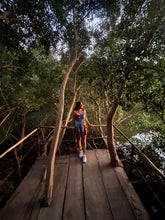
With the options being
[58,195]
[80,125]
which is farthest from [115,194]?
[80,125]

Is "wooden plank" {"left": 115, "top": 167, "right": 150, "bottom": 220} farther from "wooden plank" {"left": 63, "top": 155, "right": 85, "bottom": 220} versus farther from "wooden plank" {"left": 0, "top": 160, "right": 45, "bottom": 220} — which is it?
"wooden plank" {"left": 0, "top": 160, "right": 45, "bottom": 220}

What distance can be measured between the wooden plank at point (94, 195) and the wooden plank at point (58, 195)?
0.48 m

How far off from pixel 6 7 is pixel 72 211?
219 inches

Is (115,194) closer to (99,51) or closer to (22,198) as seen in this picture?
(22,198)

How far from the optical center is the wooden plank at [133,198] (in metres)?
1.72

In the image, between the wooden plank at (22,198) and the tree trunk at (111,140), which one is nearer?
the wooden plank at (22,198)

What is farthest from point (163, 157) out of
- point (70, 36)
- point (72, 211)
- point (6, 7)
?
point (6, 7)

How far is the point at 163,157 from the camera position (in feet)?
21.7

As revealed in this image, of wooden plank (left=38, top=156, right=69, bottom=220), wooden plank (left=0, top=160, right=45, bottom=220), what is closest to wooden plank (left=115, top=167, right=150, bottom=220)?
wooden plank (left=38, top=156, right=69, bottom=220)

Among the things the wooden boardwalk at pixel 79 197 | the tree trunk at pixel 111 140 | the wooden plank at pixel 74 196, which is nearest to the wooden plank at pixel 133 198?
the wooden boardwalk at pixel 79 197

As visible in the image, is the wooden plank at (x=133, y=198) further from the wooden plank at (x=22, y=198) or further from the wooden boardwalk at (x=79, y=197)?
the wooden plank at (x=22, y=198)

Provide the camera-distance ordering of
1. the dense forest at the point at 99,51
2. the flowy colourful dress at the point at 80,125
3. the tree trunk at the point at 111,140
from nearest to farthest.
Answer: the dense forest at the point at 99,51
the tree trunk at the point at 111,140
the flowy colourful dress at the point at 80,125

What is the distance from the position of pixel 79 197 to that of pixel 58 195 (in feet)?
1.40

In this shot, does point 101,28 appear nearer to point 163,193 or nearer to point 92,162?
point 92,162
